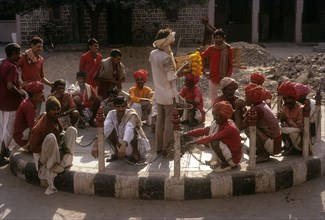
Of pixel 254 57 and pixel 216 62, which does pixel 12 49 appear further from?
pixel 254 57

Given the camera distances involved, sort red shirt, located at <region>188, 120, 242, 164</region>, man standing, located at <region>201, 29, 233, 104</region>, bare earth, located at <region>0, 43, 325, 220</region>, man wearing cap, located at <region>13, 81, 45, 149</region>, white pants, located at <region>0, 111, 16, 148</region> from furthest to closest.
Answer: man standing, located at <region>201, 29, 233, 104</region> < white pants, located at <region>0, 111, 16, 148</region> < man wearing cap, located at <region>13, 81, 45, 149</region> < red shirt, located at <region>188, 120, 242, 164</region> < bare earth, located at <region>0, 43, 325, 220</region>

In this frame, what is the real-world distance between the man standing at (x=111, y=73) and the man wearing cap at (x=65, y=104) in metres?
1.03

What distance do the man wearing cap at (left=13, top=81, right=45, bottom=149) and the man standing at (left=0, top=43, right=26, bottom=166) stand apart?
444 mm

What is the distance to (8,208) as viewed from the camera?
596cm

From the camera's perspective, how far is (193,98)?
29.0 feet

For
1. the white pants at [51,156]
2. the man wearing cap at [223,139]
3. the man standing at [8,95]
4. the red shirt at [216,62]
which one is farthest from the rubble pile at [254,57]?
the white pants at [51,156]

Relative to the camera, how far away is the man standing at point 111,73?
890cm

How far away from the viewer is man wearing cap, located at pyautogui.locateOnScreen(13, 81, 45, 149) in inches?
270

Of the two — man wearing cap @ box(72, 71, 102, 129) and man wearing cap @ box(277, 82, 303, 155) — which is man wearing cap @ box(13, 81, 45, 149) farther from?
man wearing cap @ box(277, 82, 303, 155)

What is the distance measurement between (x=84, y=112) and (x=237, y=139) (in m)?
3.93

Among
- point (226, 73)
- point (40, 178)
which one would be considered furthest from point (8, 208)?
point (226, 73)

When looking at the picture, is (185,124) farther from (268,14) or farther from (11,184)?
(268,14)

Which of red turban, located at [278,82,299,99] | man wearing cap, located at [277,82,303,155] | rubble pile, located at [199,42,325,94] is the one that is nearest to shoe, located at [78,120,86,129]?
man wearing cap, located at [277,82,303,155]

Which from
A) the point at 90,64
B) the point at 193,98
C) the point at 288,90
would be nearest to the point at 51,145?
the point at 288,90
